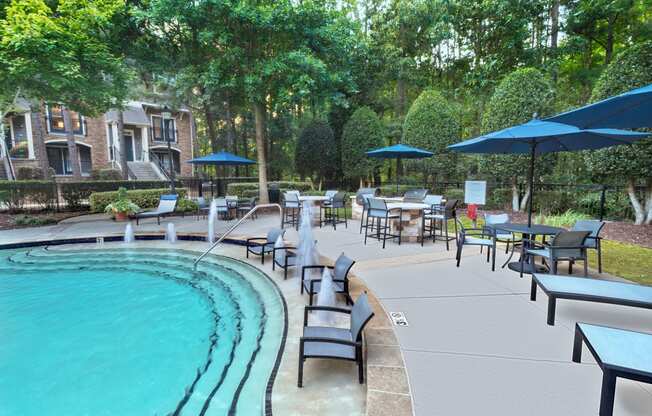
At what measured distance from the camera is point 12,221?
Answer: 380 inches

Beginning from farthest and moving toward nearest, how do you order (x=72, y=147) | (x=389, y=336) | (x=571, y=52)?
(x=72, y=147)
(x=571, y=52)
(x=389, y=336)

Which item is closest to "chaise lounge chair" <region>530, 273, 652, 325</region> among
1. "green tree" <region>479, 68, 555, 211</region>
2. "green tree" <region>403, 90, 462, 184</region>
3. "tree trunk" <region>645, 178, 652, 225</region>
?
"tree trunk" <region>645, 178, 652, 225</region>

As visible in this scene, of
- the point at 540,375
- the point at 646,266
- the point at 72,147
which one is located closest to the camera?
A: the point at 540,375

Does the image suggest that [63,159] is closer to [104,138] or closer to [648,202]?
[104,138]

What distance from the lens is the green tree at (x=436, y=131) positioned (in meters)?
12.7

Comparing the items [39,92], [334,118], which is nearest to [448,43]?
[334,118]

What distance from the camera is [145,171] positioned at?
21.1m

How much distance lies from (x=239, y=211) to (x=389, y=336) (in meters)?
9.32

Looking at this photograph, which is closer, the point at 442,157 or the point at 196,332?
the point at 196,332

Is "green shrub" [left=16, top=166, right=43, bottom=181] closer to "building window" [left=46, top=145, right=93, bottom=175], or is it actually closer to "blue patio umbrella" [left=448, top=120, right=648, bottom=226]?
"building window" [left=46, top=145, right=93, bottom=175]

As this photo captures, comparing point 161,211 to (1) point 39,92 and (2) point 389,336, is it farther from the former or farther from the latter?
(2) point 389,336

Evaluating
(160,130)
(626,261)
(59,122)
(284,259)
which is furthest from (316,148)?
(59,122)

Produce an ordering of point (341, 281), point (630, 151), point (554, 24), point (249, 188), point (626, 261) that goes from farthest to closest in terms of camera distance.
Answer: point (249, 188) → point (554, 24) → point (630, 151) → point (626, 261) → point (341, 281)

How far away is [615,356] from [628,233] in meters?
7.30
